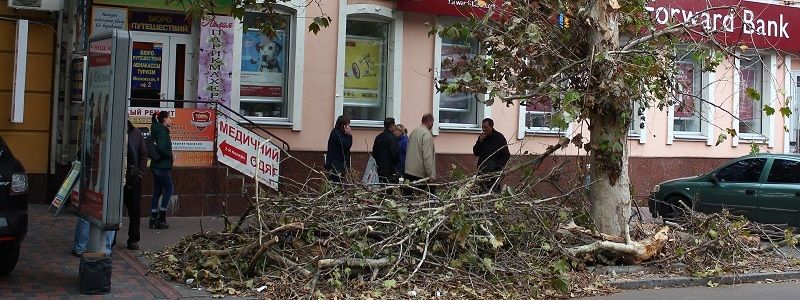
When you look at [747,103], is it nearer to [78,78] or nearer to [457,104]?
[457,104]

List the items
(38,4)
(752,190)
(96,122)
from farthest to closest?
1. (752,190)
2. (38,4)
3. (96,122)

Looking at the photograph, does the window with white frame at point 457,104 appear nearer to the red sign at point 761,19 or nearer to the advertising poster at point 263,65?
the advertising poster at point 263,65

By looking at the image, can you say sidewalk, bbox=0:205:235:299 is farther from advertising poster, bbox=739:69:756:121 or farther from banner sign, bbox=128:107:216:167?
advertising poster, bbox=739:69:756:121

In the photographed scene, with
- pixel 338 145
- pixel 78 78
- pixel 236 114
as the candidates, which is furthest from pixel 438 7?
pixel 78 78

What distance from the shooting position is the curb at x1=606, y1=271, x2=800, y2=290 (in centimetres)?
1038

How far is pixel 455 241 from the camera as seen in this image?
9.71 meters

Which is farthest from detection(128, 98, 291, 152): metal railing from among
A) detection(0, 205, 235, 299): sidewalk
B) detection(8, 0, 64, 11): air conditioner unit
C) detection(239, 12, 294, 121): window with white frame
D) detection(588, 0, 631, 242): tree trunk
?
detection(588, 0, 631, 242): tree trunk

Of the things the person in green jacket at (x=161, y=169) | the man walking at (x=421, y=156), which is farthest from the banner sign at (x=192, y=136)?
the man walking at (x=421, y=156)

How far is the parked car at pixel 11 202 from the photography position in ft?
28.4

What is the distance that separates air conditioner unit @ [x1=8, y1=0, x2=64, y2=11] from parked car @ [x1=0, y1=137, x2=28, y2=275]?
5665 millimetres

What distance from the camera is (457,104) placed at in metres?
18.0

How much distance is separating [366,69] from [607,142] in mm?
6624

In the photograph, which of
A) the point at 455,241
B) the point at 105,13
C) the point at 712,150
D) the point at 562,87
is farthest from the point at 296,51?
the point at 712,150

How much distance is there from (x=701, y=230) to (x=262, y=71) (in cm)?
770
